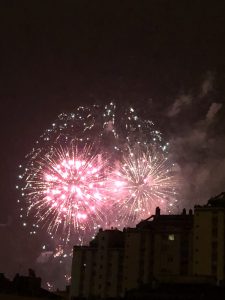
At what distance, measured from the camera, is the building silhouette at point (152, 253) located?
78.7 meters

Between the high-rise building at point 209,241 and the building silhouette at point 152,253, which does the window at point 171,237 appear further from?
the high-rise building at point 209,241

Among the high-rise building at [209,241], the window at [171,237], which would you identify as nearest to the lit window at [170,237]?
the window at [171,237]

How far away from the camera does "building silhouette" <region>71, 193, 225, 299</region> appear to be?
7869cm

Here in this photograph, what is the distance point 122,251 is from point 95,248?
5.91 m

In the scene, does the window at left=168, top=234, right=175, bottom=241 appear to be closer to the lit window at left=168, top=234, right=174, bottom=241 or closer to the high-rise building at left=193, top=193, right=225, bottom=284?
the lit window at left=168, top=234, right=174, bottom=241

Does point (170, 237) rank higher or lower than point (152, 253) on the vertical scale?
higher

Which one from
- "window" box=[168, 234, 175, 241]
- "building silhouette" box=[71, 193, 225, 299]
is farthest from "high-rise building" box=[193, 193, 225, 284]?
"window" box=[168, 234, 175, 241]

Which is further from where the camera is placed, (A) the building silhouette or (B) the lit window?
(B) the lit window

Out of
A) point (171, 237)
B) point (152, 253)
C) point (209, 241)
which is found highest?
point (171, 237)

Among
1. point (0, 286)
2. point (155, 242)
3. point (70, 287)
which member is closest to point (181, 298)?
point (0, 286)

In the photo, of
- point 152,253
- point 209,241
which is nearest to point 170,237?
point 152,253

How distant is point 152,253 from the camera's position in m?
87.6

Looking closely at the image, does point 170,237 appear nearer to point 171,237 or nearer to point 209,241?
point 171,237

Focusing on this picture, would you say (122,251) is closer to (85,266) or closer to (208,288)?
(85,266)
